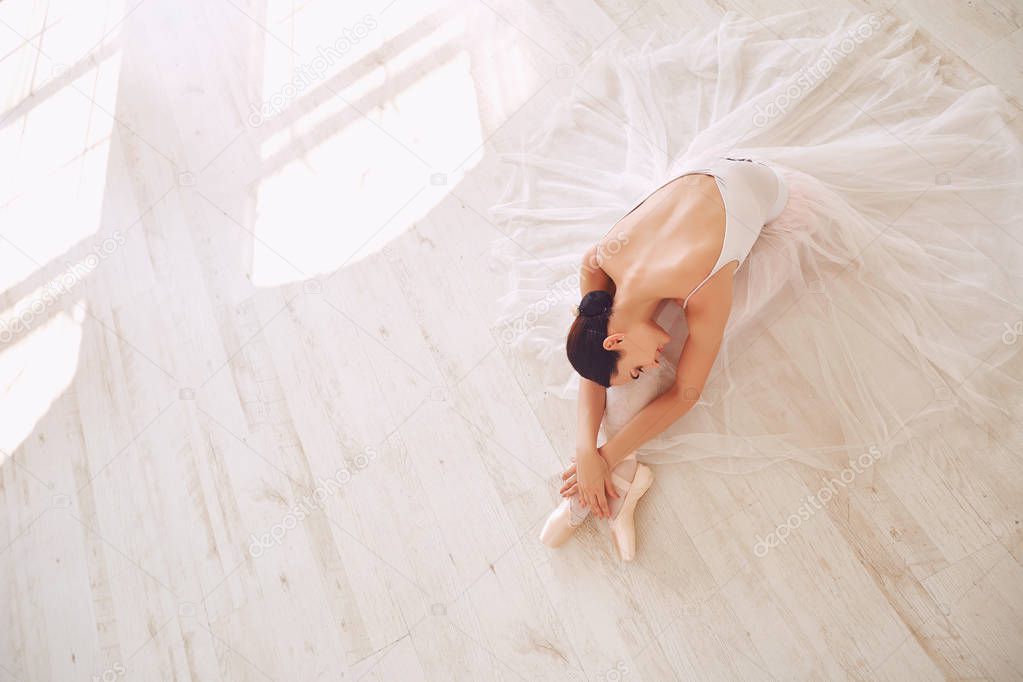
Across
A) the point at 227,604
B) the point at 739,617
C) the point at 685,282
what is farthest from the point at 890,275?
the point at 227,604

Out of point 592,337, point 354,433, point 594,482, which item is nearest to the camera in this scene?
point 592,337

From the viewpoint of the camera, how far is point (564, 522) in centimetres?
222

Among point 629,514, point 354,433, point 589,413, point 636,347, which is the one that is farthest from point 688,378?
point 354,433

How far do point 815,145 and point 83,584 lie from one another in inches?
116

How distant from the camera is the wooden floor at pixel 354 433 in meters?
2.07

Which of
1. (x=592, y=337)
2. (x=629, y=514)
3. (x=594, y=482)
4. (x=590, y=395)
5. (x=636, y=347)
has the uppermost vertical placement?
(x=592, y=337)

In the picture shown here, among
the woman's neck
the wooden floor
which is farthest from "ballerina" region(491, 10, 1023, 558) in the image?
the wooden floor

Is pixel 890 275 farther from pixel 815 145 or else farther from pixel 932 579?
pixel 932 579

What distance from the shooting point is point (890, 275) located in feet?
7.14

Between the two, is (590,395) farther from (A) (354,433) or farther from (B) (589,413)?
(A) (354,433)

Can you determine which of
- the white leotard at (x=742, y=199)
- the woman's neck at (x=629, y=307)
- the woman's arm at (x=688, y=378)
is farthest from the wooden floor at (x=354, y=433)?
the white leotard at (x=742, y=199)

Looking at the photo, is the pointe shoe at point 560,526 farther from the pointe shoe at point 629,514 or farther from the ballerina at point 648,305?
the pointe shoe at point 629,514

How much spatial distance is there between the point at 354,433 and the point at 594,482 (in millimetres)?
869

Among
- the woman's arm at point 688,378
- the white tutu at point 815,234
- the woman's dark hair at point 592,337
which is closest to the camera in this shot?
the woman's dark hair at point 592,337
